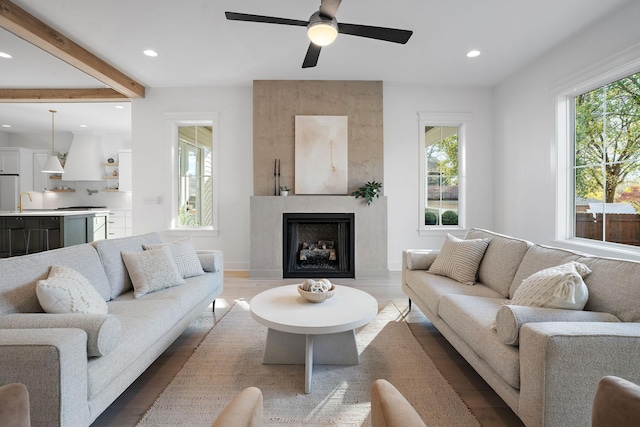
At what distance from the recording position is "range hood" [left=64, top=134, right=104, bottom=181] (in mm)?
7332

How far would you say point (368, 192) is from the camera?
4438 millimetres

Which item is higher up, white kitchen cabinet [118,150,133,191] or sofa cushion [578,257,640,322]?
white kitchen cabinet [118,150,133,191]

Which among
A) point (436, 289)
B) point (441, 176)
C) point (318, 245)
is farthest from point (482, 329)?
point (441, 176)

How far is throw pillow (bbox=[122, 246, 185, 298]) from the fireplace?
211cm

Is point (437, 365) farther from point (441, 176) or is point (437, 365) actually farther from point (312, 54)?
point (441, 176)

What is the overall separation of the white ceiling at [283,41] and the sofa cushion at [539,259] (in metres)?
2.26

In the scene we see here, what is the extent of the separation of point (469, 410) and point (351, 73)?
405 centimetres

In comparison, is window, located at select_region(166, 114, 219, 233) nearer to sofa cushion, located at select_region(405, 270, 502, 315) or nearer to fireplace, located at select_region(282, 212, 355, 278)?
fireplace, located at select_region(282, 212, 355, 278)

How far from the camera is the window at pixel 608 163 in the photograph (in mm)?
2949

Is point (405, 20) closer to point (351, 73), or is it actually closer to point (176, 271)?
point (351, 73)

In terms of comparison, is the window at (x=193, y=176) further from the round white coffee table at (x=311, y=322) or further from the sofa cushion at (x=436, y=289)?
the sofa cushion at (x=436, y=289)

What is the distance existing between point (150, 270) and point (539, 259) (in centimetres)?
277

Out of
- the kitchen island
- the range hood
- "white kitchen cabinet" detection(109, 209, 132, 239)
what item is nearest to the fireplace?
the kitchen island

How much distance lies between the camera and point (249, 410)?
761 millimetres
